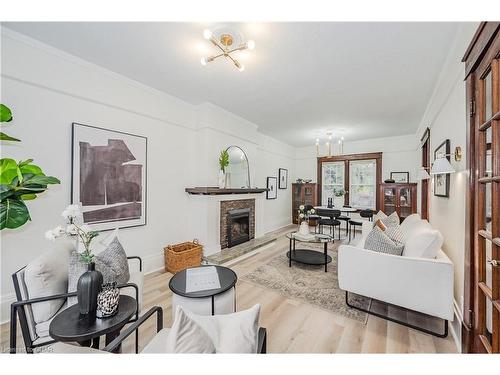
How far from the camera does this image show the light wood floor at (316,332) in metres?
1.70

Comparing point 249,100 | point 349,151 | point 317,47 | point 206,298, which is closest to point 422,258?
point 206,298

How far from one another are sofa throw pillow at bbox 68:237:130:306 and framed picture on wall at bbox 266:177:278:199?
4460 millimetres

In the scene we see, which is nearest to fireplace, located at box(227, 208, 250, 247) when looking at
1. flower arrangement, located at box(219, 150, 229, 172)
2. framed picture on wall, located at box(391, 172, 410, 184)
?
Result: flower arrangement, located at box(219, 150, 229, 172)

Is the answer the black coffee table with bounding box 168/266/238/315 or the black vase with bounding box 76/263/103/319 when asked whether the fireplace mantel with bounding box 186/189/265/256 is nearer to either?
the black coffee table with bounding box 168/266/238/315

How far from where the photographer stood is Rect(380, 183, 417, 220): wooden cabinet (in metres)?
4.88

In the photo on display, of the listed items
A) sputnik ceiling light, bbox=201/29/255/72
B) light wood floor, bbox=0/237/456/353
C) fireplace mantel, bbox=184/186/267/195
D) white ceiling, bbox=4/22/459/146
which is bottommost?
light wood floor, bbox=0/237/456/353

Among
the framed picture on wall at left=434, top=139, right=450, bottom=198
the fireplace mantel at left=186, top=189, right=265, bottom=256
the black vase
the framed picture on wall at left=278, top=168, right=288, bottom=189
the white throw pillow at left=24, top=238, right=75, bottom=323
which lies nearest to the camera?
the black vase

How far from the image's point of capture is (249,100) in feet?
11.4

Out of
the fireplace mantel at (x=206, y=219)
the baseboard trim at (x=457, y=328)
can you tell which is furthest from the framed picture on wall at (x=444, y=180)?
the fireplace mantel at (x=206, y=219)

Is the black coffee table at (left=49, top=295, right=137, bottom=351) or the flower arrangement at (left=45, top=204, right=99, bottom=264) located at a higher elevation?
the flower arrangement at (left=45, top=204, right=99, bottom=264)

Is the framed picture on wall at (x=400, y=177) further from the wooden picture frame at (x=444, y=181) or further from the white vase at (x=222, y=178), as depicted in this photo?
the white vase at (x=222, y=178)

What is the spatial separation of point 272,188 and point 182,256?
11.9ft
